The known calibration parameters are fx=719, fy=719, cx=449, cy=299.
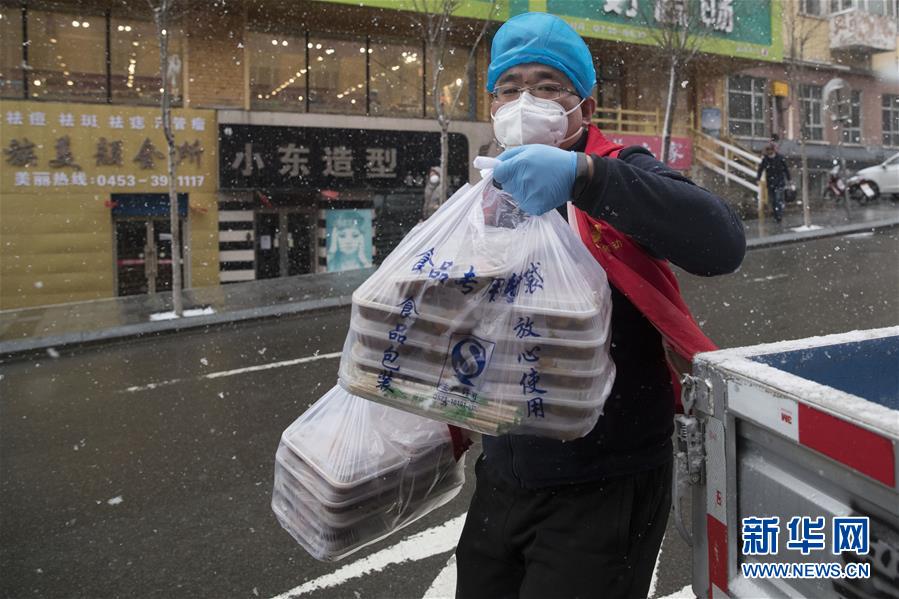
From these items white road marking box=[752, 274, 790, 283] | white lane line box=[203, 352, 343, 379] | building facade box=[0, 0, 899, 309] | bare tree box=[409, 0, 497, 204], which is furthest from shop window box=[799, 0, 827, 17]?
white lane line box=[203, 352, 343, 379]

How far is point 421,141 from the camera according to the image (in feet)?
55.8

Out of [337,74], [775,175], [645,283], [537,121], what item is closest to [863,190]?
[775,175]

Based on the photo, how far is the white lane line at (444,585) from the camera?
127 inches

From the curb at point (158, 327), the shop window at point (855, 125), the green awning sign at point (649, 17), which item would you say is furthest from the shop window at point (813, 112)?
the curb at point (158, 327)

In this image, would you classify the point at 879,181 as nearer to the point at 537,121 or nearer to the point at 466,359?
the point at 537,121

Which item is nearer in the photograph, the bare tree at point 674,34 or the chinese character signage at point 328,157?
the chinese character signage at point 328,157

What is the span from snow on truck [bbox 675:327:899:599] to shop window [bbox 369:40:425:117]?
16.4 m

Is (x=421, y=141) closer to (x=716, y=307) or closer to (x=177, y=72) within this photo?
(x=177, y=72)

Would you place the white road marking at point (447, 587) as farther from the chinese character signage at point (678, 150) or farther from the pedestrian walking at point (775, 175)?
the chinese character signage at point (678, 150)

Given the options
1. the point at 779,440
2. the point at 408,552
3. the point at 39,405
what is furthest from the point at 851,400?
the point at 39,405

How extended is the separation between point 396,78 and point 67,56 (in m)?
7.12

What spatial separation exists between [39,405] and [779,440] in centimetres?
707

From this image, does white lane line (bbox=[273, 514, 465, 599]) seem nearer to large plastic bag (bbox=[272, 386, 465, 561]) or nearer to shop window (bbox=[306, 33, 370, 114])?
large plastic bag (bbox=[272, 386, 465, 561])

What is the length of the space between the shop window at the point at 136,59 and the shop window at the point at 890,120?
27510 millimetres
